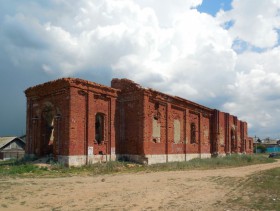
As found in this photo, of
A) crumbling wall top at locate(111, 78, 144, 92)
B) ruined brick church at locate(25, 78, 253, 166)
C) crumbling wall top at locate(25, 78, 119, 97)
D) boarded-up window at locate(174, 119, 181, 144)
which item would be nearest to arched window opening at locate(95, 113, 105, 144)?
ruined brick church at locate(25, 78, 253, 166)

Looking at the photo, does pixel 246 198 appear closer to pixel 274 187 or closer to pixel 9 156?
pixel 274 187

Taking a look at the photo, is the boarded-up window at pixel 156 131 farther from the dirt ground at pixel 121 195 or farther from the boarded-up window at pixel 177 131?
the dirt ground at pixel 121 195

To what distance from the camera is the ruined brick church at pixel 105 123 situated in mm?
21250

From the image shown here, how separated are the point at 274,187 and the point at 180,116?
17.0m

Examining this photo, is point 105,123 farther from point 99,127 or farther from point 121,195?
point 121,195

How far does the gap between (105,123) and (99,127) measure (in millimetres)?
532

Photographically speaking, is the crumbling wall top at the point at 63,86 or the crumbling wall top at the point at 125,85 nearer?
the crumbling wall top at the point at 63,86

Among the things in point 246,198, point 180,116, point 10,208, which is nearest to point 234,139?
point 180,116

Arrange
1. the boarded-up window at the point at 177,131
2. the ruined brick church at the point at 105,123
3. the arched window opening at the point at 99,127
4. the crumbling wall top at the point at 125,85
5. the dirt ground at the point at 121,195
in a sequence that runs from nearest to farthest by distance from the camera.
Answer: the dirt ground at the point at 121,195 → the ruined brick church at the point at 105,123 → the arched window opening at the point at 99,127 → the crumbling wall top at the point at 125,85 → the boarded-up window at the point at 177,131

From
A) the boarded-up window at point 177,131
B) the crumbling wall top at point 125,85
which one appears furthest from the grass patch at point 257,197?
the boarded-up window at point 177,131

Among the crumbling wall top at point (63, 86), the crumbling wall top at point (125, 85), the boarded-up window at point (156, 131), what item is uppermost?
the crumbling wall top at point (125, 85)

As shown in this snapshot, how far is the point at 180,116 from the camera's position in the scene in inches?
1184

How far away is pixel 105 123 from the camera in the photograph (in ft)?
77.8

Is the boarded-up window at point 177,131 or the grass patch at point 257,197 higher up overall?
the boarded-up window at point 177,131
